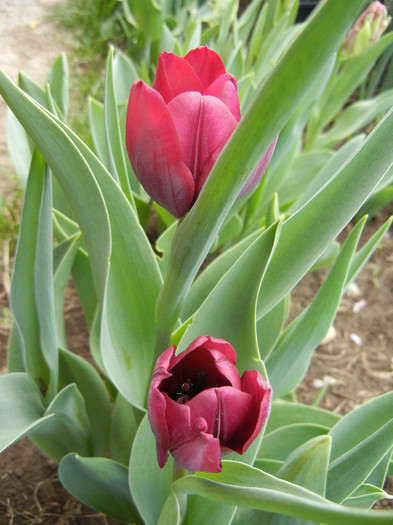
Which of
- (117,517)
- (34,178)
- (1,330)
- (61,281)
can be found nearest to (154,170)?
(34,178)

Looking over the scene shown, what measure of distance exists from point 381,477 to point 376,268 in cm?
111

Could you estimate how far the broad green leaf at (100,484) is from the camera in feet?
2.33

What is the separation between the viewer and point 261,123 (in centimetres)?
34

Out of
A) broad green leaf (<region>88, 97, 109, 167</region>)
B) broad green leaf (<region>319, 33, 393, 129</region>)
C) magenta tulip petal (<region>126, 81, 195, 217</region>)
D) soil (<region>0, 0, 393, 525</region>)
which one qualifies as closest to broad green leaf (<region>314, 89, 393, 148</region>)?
broad green leaf (<region>319, 33, 393, 129</region>)

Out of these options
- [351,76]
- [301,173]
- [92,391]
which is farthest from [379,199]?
[92,391]

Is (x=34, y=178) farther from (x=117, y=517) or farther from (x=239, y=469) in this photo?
(x=117, y=517)

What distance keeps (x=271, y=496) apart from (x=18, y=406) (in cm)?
36

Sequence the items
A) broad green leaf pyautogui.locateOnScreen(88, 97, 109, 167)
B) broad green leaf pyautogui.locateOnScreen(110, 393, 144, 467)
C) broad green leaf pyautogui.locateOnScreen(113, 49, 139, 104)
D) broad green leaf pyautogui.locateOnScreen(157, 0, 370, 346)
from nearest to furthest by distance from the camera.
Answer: broad green leaf pyautogui.locateOnScreen(157, 0, 370, 346) → broad green leaf pyautogui.locateOnScreen(110, 393, 144, 467) → broad green leaf pyautogui.locateOnScreen(88, 97, 109, 167) → broad green leaf pyautogui.locateOnScreen(113, 49, 139, 104)

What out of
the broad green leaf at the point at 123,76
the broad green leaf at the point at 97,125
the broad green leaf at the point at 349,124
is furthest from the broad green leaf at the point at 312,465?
the broad green leaf at the point at 349,124

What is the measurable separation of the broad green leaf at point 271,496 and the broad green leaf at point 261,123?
17 centimetres

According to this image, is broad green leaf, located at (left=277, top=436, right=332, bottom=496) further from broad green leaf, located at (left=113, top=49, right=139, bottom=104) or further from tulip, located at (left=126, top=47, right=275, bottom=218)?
broad green leaf, located at (left=113, top=49, right=139, bottom=104)

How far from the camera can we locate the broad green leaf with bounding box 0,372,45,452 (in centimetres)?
58

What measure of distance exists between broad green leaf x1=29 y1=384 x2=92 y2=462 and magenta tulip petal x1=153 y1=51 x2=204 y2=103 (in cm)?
39

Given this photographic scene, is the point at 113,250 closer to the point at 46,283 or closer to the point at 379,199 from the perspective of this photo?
the point at 46,283
